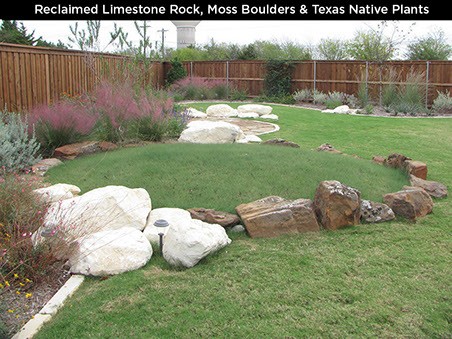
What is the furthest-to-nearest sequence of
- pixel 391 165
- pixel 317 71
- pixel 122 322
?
pixel 317 71 → pixel 391 165 → pixel 122 322

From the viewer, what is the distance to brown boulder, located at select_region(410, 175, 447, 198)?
6.48 metres

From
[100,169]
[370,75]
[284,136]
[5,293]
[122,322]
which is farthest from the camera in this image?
[370,75]

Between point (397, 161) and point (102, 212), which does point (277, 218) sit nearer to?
point (102, 212)

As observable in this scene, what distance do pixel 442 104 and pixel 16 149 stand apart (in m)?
15.2

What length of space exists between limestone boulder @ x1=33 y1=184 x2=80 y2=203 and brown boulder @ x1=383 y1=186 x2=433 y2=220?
3602mm

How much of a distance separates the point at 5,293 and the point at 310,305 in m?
2.24

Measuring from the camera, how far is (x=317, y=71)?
22062 millimetres

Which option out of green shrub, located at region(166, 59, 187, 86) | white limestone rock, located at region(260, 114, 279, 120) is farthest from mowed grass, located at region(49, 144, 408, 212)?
green shrub, located at region(166, 59, 187, 86)

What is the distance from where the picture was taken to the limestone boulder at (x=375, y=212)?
5.45m

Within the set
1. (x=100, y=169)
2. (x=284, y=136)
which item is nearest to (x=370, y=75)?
(x=284, y=136)

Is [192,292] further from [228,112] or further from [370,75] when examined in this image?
[370,75]

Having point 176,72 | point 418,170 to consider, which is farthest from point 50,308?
point 176,72

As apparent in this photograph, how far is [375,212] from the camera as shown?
5.50 metres

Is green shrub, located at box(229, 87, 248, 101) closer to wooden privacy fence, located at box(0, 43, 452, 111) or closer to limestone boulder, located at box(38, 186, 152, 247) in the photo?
wooden privacy fence, located at box(0, 43, 452, 111)
